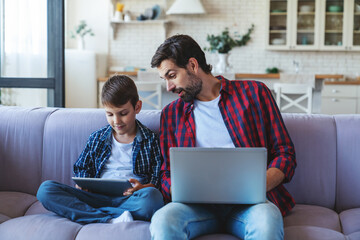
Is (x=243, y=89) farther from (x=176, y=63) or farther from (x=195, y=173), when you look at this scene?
(x=195, y=173)

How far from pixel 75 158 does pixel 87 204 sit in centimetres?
43

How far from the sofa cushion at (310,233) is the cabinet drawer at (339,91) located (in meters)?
4.06

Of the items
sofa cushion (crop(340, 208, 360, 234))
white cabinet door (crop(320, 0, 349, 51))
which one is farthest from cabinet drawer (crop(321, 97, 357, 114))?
sofa cushion (crop(340, 208, 360, 234))

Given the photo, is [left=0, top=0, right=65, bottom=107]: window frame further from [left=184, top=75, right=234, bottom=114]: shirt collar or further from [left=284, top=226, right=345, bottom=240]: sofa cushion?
[left=284, top=226, right=345, bottom=240]: sofa cushion

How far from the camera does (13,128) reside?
2.33 m

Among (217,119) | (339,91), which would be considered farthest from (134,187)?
(339,91)

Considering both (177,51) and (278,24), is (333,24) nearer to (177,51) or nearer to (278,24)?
(278,24)

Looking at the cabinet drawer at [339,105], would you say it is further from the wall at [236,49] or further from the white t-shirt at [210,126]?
the white t-shirt at [210,126]

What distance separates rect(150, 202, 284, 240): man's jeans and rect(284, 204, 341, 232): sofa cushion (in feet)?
0.89

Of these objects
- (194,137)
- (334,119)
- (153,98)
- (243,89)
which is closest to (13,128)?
(194,137)

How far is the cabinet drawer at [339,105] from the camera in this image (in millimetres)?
5484

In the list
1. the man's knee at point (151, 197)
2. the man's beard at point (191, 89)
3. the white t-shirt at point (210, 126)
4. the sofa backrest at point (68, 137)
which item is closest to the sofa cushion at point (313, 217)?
the white t-shirt at point (210, 126)

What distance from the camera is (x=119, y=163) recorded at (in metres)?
2.03

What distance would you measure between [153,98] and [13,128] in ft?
10.1
